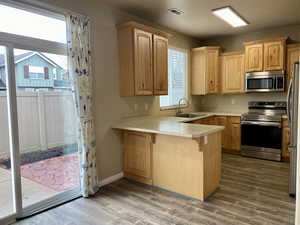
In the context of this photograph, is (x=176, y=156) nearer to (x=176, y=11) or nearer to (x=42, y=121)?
(x=42, y=121)

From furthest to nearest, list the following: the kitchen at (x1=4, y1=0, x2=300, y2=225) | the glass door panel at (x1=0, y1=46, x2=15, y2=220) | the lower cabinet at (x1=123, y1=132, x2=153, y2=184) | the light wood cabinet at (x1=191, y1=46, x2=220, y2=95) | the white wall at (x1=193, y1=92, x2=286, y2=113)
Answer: the light wood cabinet at (x1=191, y1=46, x2=220, y2=95), the white wall at (x1=193, y1=92, x2=286, y2=113), the lower cabinet at (x1=123, y1=132, x2=153, y2=184), the kitchen at (x1=4, y1=0, x2=300, y2=225), the glass door panel at (x1=0, y1=46, x2=15, y2=220)

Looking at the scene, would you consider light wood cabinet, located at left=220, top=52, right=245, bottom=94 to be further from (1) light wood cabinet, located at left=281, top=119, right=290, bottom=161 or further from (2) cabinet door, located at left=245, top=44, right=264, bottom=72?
(1) light wood cabinet, located at left=281, top=119, right=290, bottom=161

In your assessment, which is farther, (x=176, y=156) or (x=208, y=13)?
(x=208, y=13)

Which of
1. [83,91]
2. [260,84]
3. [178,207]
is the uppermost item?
[260,84]

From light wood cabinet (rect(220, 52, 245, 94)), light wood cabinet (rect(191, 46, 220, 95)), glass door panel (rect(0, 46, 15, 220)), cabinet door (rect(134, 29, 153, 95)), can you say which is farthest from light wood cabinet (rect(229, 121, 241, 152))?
glass door panel (rect(0, 46, 15, 220))

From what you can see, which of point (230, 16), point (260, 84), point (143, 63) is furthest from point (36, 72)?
point (260, 84)

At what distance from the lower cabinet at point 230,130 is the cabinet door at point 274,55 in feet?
4.28

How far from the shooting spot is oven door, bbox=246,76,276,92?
15.7ft

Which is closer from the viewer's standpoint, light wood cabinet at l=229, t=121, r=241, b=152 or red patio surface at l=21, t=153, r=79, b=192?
red patio surface at l=21, t=153, r=79, b=192

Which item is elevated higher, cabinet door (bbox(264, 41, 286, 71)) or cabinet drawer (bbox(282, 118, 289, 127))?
cabinet door (bbox(264, 41, 286, 71))

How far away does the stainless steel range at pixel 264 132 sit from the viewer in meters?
4.54

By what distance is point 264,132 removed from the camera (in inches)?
184

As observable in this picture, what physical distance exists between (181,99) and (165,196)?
2.86 meters

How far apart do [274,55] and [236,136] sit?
6.25ft
